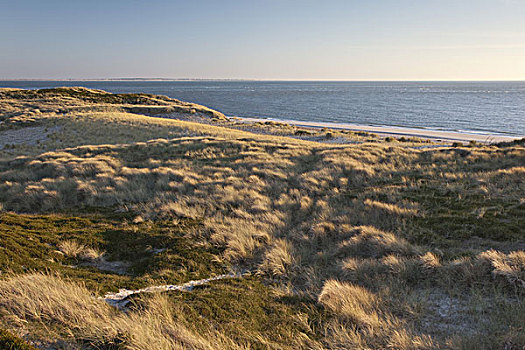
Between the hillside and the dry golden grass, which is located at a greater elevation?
the dry golden grass

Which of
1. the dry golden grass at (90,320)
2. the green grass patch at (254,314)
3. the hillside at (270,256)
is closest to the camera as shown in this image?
the dry golden grass at (90,320)

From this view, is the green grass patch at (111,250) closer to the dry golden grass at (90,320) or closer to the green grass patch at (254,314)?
the dry golden grass at (90,320)

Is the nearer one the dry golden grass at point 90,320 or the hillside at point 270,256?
the dry golden grass at point 90,320

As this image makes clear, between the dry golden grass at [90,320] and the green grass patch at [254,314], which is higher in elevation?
the dry golden grass at [90,320]

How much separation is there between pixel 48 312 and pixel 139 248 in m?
3.61

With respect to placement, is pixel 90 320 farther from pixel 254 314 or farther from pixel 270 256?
pixel 270 256

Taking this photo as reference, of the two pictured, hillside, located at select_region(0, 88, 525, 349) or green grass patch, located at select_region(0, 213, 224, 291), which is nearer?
hillside, located at select_region(0, 88, 525, 349)

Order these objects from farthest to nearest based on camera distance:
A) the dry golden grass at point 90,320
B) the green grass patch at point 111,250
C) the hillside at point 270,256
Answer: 1. the green grass patch at point 111,250
2. the hillside at point 270,256
3. the dry golden grass at point 90,320

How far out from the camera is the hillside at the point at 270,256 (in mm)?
3783

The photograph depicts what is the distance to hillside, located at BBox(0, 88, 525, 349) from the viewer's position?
378 centimetres

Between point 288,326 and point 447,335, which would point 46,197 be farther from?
point 447,335

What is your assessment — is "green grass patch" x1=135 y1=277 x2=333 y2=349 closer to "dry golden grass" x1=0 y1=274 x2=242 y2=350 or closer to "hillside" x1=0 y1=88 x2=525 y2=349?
"hillside" x1=0 y1=88 x2=525 y2=349

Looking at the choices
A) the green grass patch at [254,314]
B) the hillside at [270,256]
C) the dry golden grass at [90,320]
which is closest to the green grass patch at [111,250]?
the hillside at [270,256]

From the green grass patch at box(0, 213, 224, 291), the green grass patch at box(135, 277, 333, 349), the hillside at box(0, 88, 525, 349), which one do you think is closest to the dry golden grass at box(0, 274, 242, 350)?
the hillside at box(0, 88, 525, 349)
